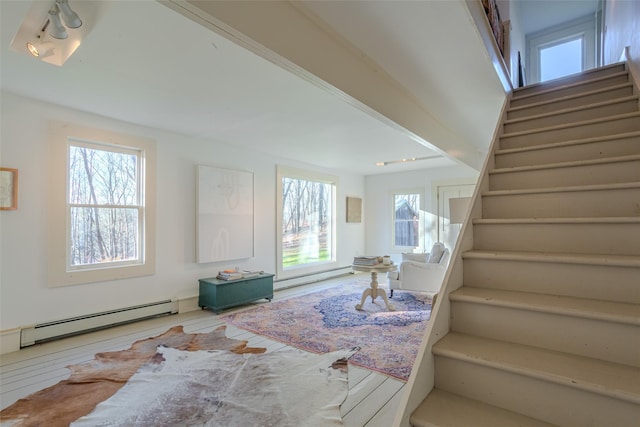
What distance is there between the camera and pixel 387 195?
7.41 m

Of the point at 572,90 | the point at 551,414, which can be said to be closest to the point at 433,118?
the point at 572,90

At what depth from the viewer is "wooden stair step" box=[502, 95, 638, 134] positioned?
2359 millimetres

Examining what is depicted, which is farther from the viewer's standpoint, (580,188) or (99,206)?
(99,206)

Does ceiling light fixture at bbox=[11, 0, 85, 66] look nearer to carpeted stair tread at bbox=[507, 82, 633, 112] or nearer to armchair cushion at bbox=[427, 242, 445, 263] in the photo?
carpeted stair tread at bbox=[507, 82, 633, 112]

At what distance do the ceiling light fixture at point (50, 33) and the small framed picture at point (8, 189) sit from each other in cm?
131

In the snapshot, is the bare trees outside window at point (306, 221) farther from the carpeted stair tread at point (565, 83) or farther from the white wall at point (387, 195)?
the carpeted stair tread at point (565, 83)

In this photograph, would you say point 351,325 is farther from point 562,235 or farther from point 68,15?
point 68,15

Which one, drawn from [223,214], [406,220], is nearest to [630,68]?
[223,214]

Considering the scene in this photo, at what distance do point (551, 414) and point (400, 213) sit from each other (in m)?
6.28

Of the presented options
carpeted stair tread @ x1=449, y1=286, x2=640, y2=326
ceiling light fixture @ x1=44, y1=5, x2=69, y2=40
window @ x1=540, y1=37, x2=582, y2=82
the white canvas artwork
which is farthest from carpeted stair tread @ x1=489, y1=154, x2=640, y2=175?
window @ x1=540, y1=37, x2=582, y2=82

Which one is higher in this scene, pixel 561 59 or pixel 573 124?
pixel 561 59

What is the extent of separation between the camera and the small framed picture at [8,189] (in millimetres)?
2775

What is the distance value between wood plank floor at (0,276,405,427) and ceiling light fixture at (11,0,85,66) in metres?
2.35

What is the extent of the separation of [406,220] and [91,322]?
19.7ft
